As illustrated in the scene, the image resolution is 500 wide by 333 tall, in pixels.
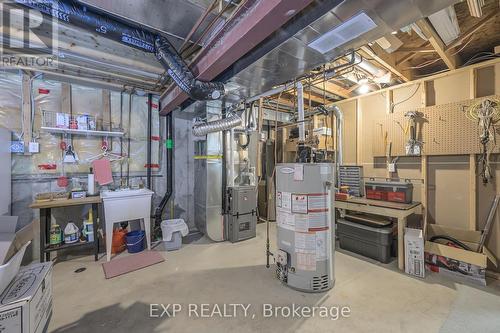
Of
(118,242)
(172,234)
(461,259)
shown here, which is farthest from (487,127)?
(118,242)

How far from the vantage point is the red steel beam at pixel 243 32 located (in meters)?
1.34

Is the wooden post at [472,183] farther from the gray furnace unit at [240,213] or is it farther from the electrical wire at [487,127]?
the gray furnace unit at [240,213]

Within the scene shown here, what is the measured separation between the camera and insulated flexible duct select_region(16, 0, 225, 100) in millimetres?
1594

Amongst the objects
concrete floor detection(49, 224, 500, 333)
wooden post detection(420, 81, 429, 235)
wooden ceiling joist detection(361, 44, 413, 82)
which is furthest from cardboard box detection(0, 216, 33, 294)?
wooden post detection(420, 81, 429, 235)

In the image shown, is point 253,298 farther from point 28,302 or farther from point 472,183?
point 472,183

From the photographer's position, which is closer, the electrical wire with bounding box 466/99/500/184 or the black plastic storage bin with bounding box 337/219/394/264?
the electrical wire with bounding box 466/99/500/184

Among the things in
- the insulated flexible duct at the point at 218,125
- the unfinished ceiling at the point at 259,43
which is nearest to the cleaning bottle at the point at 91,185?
Result: the unfinished ceiling at the point at 259,43

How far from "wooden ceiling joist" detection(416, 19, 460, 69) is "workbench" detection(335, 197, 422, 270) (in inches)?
71.8

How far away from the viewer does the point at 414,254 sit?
2475 millimetres

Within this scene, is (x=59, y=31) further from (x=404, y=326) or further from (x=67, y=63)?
(x=404, y=326)

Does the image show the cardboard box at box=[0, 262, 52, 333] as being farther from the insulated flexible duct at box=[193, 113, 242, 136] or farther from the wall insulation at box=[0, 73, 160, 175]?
the insulated flexible duct at box=[193, 113, 242, 136]

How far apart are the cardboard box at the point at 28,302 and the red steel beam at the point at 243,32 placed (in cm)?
213

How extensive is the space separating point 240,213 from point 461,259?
9.09 ft

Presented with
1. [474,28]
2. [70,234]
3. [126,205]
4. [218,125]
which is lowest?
[70,234]
